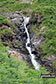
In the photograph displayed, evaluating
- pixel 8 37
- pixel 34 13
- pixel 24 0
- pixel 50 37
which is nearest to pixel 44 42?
pixel 50 37

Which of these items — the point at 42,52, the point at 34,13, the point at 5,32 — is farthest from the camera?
the point at 34,13

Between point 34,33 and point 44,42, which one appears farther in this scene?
point 34,33

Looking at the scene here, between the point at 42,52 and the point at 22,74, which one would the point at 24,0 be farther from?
the point at 22,74

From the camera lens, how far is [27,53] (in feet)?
77.2

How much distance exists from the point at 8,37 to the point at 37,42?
4.73 m

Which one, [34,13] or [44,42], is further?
[34,13]

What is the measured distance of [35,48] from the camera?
23.7m

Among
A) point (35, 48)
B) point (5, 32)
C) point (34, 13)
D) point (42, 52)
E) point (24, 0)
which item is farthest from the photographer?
point (24, 0)

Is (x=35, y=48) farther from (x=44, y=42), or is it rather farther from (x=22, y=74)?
(x=22, y=74)

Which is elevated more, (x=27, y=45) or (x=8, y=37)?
(x=8, y=37)

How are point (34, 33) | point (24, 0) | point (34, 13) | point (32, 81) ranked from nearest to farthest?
point (32, 81)
point (34, 33)
point (34, 13)
point (24, 0)

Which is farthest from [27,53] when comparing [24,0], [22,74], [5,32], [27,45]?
[24,0]

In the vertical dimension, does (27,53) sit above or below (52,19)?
below

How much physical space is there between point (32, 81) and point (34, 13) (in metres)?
23.9
